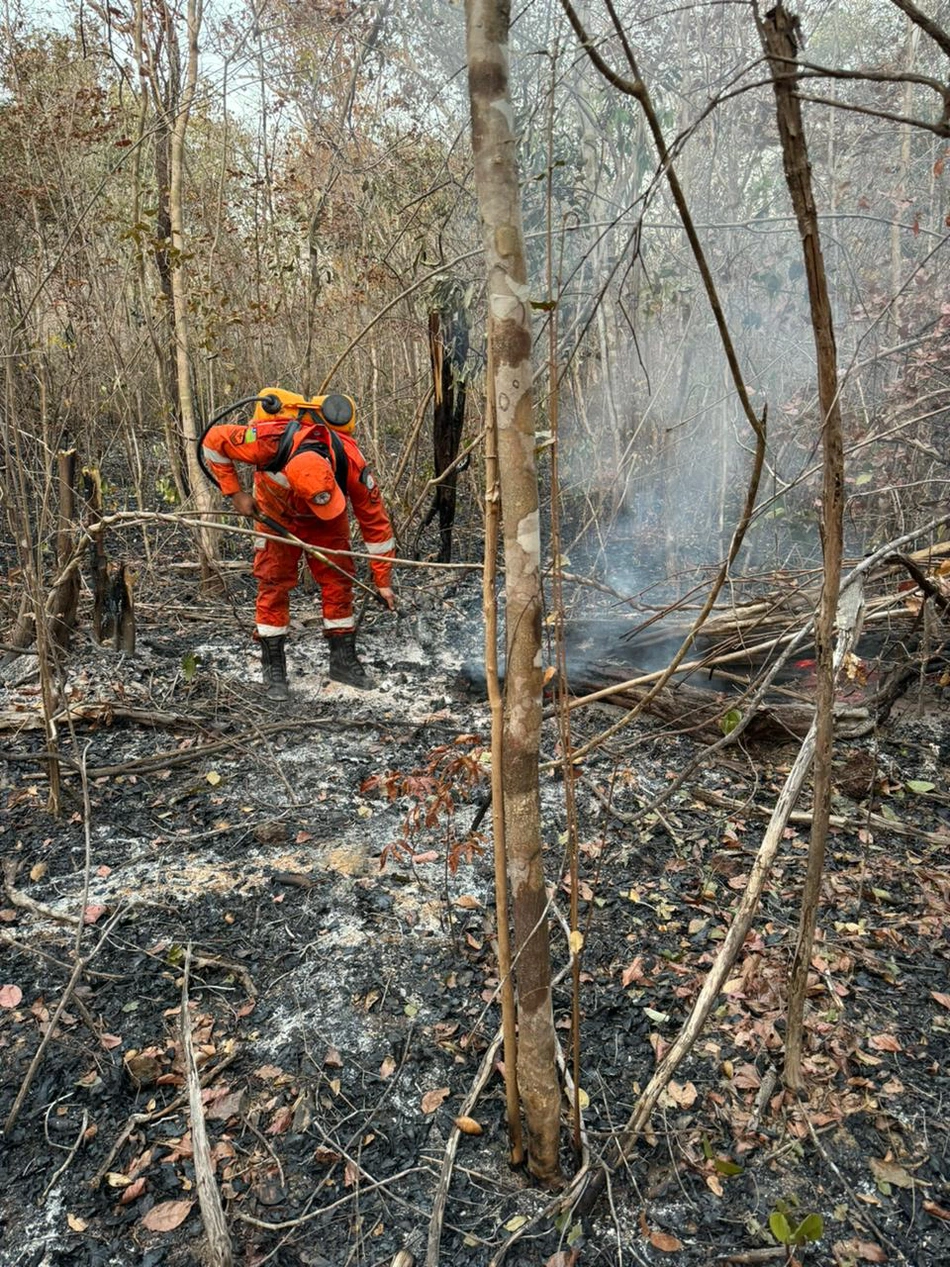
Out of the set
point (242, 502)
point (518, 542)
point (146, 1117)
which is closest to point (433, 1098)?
point (146, 1117)

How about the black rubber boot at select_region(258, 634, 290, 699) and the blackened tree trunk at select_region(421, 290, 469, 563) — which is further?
the blackened tree trunk at select_region(421, 290, 469, 563)

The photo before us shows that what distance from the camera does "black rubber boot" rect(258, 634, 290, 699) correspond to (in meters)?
4.79

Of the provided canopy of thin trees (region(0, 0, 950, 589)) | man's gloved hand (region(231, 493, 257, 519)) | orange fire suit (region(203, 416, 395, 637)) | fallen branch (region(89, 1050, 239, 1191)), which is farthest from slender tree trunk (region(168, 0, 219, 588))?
fallen branch (region(89, 1050, 239, 1191))

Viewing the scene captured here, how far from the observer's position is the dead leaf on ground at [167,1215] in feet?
6.27

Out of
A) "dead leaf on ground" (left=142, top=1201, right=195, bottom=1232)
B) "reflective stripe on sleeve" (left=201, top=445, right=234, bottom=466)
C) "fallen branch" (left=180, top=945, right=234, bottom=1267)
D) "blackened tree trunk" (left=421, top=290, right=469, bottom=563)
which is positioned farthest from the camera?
"blackened tree trunk" (left=421, top=290, right=469, bottom=563)

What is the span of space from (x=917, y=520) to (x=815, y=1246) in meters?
4.40

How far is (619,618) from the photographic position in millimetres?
5664

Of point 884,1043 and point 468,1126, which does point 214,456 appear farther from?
point 884,1043

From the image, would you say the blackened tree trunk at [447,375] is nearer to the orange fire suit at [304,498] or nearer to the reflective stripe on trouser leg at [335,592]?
the orange fire suit at [304,498]

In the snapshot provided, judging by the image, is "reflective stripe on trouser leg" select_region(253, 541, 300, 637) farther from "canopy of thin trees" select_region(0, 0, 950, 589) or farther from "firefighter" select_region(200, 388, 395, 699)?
"canopy of thin trees" select_region(0, 0, 950, 589)

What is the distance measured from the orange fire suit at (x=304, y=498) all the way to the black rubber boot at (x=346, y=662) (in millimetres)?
57

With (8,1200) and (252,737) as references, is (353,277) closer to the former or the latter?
(252,737)

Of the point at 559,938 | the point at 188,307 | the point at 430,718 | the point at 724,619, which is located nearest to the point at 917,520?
the point at 724,619

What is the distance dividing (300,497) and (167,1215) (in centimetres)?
337
